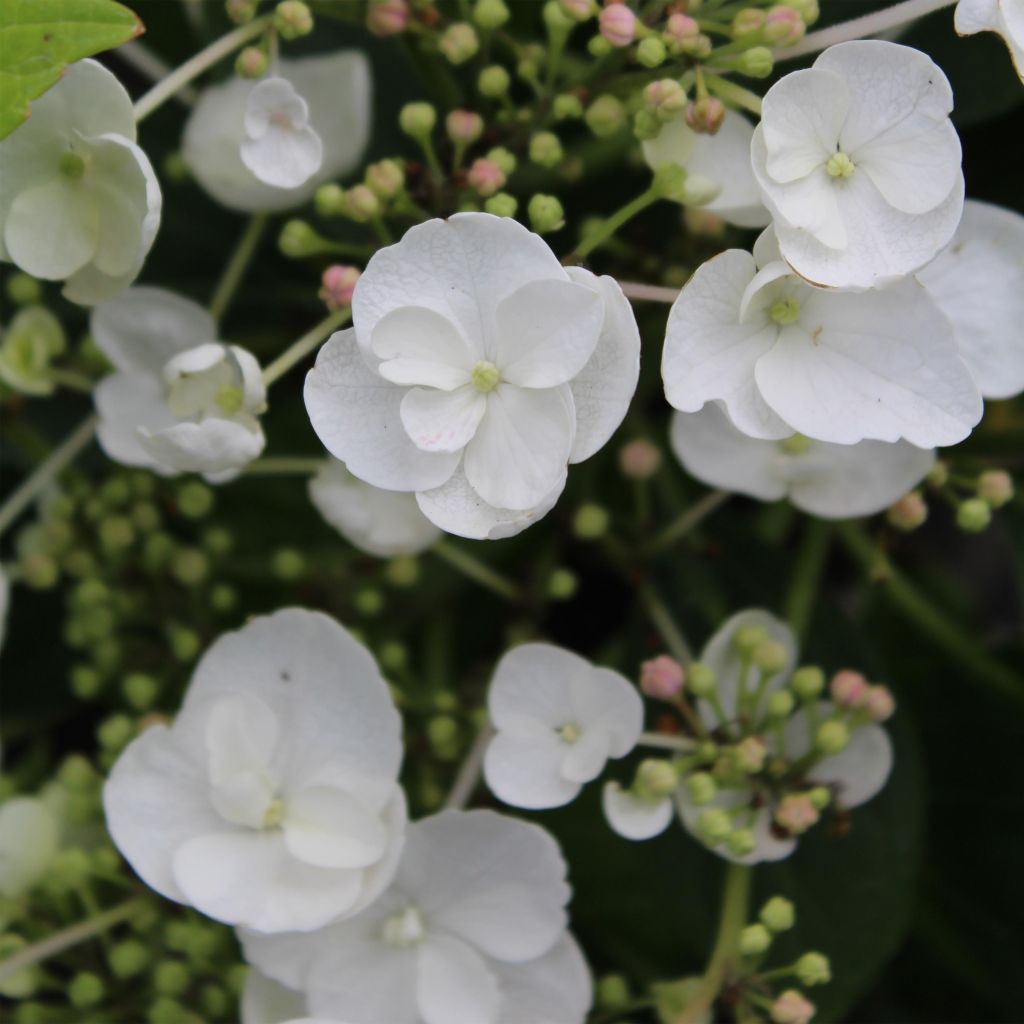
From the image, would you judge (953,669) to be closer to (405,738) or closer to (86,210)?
(405,738)

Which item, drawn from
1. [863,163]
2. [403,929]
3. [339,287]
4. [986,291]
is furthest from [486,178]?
[403,929]

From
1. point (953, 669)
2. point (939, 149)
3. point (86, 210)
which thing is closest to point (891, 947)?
point (953, 669)

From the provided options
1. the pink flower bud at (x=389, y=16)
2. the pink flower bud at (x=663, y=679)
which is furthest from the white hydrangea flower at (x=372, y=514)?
the pink flower bud at (x=389, y=16)

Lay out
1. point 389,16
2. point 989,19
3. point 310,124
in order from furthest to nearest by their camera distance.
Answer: point 310,124 → point 389,16 → point 989,19

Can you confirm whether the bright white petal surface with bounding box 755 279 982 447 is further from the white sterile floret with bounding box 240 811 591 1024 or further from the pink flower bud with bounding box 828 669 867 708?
the white sterile floret with bounding box 240 811 591 1024

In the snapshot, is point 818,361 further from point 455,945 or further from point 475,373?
point 455,945

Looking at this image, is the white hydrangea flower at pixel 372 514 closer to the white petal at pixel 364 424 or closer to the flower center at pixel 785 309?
the white petal at pixel 364 424
